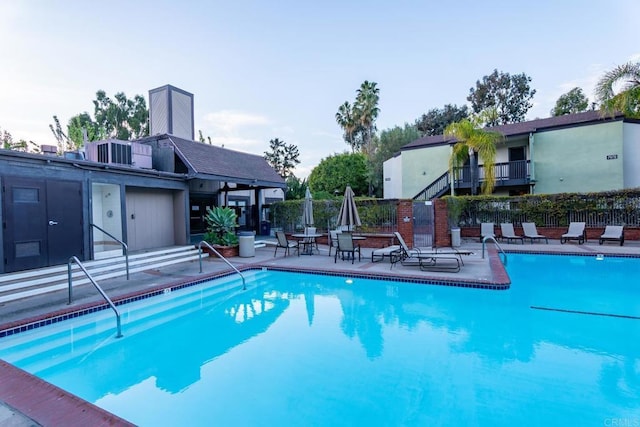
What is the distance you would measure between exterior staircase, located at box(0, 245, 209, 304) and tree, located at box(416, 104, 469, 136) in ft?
111

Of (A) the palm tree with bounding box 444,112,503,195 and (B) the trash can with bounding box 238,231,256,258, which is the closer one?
(B) the trash can with bounding box 238,231,256,258

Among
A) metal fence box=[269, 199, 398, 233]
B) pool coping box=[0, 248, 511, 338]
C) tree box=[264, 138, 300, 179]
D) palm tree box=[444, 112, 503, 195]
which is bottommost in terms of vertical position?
pool coping box=[0, 248, 511, 338]

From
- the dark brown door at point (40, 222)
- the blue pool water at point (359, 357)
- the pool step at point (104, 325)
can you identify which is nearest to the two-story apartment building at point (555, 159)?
the blue pool water at point (359, 357)

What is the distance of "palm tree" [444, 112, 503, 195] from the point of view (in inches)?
726

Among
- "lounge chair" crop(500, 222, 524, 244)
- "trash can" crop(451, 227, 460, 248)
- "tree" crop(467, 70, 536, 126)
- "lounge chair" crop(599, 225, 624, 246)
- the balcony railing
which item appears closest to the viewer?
"lounge chair" crop(599, 225, 624, 246)

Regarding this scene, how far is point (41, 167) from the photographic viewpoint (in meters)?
8.61

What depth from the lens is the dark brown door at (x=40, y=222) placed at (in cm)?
793

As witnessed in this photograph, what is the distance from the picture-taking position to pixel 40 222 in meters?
8.53

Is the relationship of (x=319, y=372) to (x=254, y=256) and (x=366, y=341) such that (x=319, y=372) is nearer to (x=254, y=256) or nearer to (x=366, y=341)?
(x=366, y=341)

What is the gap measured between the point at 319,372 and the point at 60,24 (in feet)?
45.2

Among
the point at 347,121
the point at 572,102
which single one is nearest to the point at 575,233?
the point at 572,102

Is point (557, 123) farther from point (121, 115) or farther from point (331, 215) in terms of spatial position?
point (121, 115)

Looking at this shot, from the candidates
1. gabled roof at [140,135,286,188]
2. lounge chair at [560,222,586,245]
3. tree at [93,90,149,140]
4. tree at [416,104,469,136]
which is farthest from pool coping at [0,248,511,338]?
tree at [93,90,149,140]

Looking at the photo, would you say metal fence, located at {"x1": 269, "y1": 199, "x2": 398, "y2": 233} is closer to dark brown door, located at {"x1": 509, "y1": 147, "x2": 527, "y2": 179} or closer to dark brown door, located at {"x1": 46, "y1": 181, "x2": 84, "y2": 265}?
dark brown door, located at {"x1": 46, "y1": 181, "x2": 84, "y2": 265}
